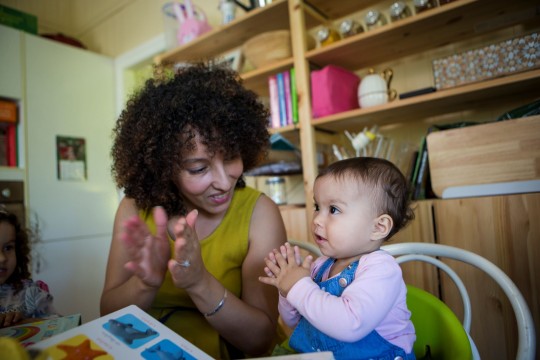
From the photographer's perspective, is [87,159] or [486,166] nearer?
[486,166]

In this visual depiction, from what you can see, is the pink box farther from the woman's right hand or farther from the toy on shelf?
the woman's right hand

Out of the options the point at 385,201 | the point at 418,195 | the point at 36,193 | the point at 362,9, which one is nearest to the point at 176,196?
the point at 385,201

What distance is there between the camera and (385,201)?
742 mm

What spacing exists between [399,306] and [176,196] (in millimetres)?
656

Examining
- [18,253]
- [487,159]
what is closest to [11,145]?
[18,253]

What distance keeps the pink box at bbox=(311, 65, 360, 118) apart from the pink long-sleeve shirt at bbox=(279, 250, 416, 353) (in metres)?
1.21

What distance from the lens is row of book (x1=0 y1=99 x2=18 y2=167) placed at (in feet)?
8.04

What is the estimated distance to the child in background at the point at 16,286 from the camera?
0.79m

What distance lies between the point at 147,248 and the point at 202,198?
1.05ft

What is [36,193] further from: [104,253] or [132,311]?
[132,311]

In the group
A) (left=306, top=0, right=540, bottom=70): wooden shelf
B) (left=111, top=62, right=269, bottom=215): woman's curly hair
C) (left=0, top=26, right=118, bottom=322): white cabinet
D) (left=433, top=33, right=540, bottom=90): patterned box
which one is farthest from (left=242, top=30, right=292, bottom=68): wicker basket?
(left=0, top=26, right=118, bottom=322): white cabinet

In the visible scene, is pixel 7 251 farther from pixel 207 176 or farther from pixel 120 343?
pixel 120 343

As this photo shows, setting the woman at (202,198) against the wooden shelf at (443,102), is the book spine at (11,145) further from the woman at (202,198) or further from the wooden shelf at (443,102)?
the wooden shelf at (443,102)

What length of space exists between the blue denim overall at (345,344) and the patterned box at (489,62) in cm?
111
